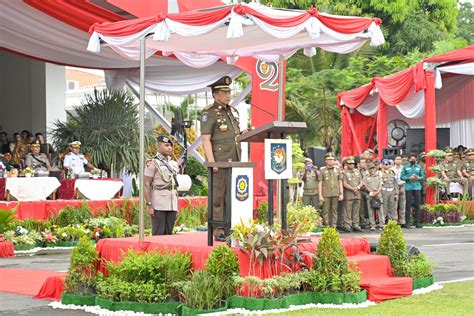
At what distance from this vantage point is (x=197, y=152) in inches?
1157

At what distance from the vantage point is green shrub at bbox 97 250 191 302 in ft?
31.3

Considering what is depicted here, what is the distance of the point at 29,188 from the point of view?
63.2 ft

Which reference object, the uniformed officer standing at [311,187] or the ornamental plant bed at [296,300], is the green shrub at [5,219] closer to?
the uniformed officer standing at [311,187]

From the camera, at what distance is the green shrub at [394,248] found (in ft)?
36.6

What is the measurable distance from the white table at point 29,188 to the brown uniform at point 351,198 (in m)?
7.13

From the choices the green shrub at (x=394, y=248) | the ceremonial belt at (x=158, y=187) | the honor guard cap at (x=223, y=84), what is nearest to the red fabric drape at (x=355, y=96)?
the ceremonial belt at (x=158, y=187)

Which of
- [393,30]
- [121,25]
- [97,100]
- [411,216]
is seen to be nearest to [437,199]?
[411,216]

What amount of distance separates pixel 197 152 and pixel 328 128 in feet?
41.9

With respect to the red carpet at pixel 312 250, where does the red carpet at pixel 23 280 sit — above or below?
below

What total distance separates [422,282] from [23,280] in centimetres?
530

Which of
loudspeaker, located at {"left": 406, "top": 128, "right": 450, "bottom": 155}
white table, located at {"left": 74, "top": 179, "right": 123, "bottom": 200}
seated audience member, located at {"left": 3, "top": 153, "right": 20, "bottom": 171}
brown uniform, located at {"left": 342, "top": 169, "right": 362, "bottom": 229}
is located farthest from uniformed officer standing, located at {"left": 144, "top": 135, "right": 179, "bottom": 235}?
loudspeaker, located at {"left": 406, "top": 128, "right": 450, "bottom": 155}

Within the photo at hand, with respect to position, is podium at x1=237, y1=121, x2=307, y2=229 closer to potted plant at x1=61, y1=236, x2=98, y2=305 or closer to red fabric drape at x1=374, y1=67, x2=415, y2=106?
potted plant at x1=61, y1=236, x2=98, y2=305

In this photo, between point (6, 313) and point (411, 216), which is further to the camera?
point (411, 216)

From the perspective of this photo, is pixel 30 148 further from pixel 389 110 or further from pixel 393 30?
pixel 393 30
